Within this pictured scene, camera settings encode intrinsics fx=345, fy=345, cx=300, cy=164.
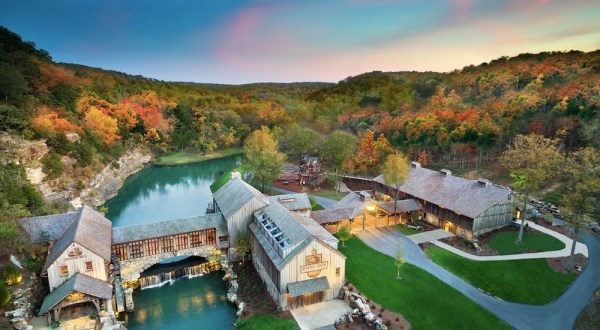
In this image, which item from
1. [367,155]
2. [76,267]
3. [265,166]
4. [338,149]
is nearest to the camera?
[76,267]

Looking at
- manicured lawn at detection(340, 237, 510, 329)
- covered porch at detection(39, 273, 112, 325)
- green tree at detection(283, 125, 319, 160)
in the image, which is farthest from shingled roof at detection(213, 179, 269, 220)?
green tree at detection(283, 125, 319, 160)

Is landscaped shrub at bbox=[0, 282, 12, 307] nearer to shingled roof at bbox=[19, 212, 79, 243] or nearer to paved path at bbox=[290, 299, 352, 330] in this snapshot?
shingled roof at bbox=[19, 212, 79, 243]

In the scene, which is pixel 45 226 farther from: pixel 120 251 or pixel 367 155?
pixel 367 155

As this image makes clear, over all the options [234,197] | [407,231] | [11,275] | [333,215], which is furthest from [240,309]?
[407,231]

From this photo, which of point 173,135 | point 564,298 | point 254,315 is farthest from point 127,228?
point 173,135

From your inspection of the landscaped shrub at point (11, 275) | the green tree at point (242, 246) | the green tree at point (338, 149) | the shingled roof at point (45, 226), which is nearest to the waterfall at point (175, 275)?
the green tree at point (242, 246)
